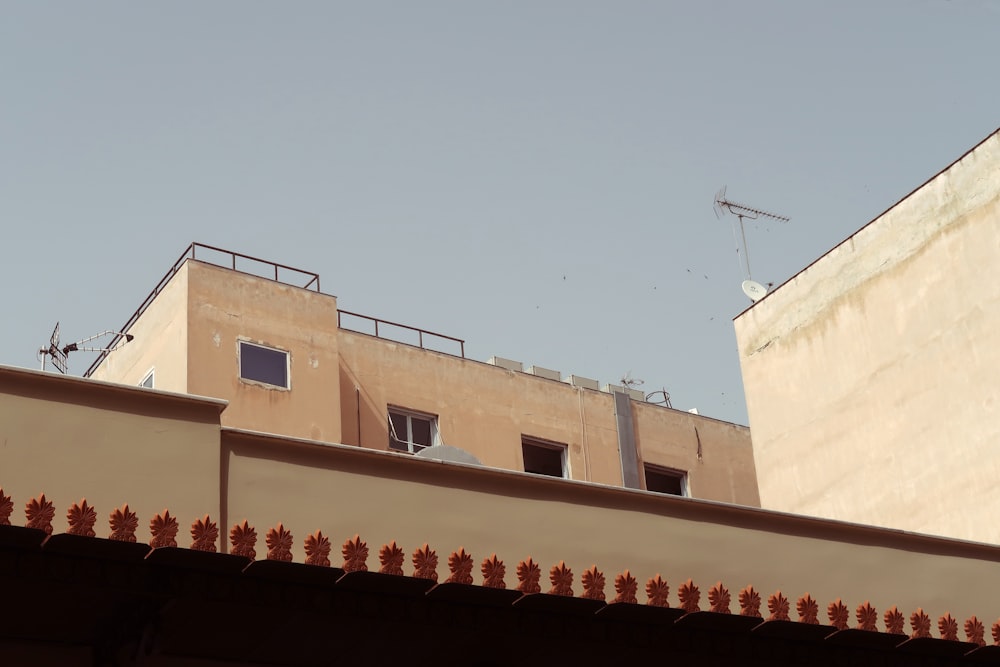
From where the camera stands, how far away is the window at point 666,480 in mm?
27375

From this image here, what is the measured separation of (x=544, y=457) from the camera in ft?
84.9

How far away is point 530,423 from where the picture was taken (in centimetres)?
2566

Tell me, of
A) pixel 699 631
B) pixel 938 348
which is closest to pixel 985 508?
pixel 938 348

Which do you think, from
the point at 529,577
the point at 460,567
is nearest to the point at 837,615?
the point at 529,577

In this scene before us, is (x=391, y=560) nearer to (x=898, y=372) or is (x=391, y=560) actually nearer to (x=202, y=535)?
(x=202, y=535)

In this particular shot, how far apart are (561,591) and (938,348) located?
31.4ft

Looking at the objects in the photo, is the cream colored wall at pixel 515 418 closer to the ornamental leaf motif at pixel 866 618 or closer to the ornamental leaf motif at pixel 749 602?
the ornamental leaf motif at pixel 866 618

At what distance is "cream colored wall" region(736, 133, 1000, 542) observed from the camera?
17.3m

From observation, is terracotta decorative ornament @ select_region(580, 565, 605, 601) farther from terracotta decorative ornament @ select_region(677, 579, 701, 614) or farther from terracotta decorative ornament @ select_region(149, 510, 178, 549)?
terracotta decorative ornament @ select_region(149, 510, 178, 549)

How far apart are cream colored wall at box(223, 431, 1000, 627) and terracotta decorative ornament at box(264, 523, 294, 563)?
37.4 inches

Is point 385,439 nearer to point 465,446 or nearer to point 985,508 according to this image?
point 465,446

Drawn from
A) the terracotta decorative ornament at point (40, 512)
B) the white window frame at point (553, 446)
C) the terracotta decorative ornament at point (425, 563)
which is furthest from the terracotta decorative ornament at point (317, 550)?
the white window frame at point (553, 446)

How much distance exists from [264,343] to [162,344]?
56.0 inches

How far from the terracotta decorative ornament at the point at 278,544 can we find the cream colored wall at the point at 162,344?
1241cm
